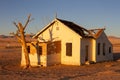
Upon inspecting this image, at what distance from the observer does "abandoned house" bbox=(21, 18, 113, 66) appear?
96.8 ft

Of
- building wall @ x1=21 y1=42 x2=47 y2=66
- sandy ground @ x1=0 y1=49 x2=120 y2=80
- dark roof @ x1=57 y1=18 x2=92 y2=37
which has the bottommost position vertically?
sandy ground @ x1=0 y1=49 x2=120 y2=80

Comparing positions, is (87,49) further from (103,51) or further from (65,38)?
(103,51)

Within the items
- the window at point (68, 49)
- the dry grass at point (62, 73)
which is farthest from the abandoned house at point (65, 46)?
the dry grass at point (62, 73)

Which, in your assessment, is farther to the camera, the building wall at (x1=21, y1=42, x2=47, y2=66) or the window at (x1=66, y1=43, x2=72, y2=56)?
the window at (x1=66, y1=43, x2=72, y2=56)

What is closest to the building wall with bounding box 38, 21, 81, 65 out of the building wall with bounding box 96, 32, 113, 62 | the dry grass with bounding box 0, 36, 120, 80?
the dry grass with bounding box 0, 36, 120, 80

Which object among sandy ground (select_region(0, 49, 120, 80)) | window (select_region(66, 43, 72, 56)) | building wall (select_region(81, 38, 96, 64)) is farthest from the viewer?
window (select_region(66, 43, 72, 56))

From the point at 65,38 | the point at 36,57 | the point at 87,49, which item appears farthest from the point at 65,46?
the point at 36,57

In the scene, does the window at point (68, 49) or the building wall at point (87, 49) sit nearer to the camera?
the building wall at point (87, 49)

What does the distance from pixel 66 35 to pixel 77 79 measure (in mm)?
13254

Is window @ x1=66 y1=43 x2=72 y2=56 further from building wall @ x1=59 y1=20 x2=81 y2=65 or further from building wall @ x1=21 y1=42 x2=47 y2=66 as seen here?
building wall @ x1=21 y1=42 x2=47 y2=66

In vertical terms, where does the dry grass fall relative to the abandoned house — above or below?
below

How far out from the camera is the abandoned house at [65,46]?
96.8 feet

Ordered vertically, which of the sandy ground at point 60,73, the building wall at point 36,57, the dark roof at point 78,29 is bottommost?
→ the sandy ground at point 60,73

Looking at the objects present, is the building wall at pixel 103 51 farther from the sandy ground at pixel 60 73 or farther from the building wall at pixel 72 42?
the sandy ground at pixel 60 73
